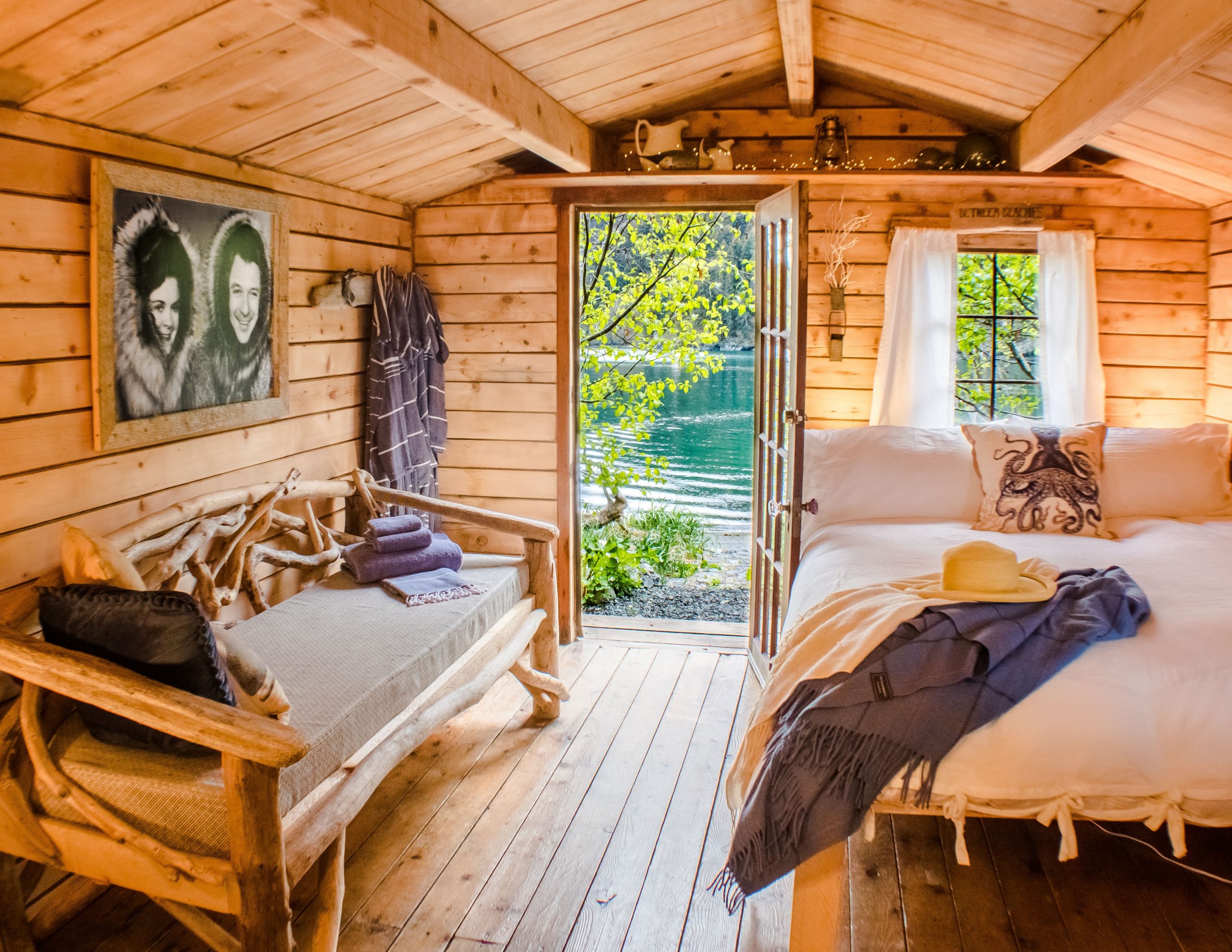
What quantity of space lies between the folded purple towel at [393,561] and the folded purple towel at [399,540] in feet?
0.04

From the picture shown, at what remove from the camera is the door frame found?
411cm

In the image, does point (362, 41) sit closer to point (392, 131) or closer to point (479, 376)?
point (392, 131)

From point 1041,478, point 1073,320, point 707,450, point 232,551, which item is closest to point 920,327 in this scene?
point 1073,320

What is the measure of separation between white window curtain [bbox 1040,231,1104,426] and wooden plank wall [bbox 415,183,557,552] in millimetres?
2094

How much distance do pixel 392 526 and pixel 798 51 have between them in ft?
6.92

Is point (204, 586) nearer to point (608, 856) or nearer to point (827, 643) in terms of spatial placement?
point (608, 856)

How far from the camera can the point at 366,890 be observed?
2486 mm

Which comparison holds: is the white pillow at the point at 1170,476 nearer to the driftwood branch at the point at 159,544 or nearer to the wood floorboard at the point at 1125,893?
the wood floorboard at the point at 1125,893

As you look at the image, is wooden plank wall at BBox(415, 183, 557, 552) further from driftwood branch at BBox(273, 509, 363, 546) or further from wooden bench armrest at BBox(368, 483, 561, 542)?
driftwood branch at BBox(273, 509, 363, 546)

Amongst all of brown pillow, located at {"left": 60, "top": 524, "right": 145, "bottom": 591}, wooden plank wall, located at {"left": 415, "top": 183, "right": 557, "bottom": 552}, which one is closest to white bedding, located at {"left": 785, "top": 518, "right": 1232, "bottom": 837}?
brown pillow, located at {"left": 60, "top": 524, "right": 145, "bottom": 591}

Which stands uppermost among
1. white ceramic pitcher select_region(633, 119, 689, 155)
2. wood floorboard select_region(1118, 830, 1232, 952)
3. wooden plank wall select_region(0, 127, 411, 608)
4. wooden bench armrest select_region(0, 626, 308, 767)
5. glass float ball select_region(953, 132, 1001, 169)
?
white ceramic pitcher select_region(633, 119, 689, 155)

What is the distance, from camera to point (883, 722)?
2.15m

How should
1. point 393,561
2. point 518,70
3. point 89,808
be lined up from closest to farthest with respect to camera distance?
point 89,808
point 518,70
point 393,561

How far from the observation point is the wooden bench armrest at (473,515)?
11.8 ft
